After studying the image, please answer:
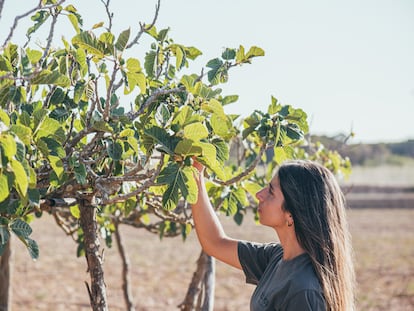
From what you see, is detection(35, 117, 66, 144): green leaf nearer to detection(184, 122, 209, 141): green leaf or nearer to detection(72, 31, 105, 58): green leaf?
detection(72, 31, 105, 58): green leaf

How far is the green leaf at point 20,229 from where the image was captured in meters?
2.13

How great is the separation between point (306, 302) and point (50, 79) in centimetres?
113

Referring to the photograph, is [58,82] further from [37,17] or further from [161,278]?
[161,278]

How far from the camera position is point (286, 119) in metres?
2.45

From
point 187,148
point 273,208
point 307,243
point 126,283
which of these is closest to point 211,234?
point 273,208

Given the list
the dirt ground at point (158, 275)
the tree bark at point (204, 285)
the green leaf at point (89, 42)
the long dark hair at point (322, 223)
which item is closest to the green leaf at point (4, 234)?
the green leaf at point (89, 42)

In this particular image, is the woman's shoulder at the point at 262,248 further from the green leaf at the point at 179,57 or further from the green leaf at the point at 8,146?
the green leaf at the point at 8,146

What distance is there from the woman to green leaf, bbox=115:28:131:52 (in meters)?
0.77

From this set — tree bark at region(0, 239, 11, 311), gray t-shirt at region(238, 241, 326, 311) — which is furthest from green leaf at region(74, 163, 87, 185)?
tree bark at region(0, 239, 11, 311)

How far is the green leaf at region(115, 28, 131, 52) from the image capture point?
6.98ft

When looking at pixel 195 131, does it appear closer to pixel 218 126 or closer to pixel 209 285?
pixel 218 126

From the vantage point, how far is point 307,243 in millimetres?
2312

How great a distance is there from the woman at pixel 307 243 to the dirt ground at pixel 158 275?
19.7 feet

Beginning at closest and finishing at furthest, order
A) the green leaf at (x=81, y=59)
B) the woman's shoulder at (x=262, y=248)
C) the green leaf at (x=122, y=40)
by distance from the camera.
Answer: the green leaf at (x=122, y=40)
the green leaf at (x=81, y=59)
the woman's shoulder at (x=262, y=248)
